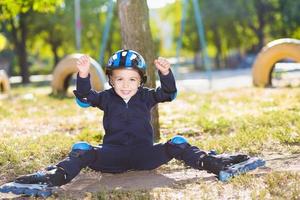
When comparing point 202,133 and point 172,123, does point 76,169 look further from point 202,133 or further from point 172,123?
point 172,123

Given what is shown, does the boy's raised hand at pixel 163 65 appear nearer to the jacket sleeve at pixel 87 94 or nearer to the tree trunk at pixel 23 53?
the jacket sleeve at pixel 87 94

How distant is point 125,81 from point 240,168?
49.6 inches

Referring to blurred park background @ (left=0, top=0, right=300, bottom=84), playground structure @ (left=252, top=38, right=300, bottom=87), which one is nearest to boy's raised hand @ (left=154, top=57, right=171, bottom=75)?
playground structure @ (left=252, top=38, right=300, bottom=87)

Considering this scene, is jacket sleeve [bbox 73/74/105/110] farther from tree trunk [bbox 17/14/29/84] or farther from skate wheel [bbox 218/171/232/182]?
tree trunk [bbox 17/14/29/84]

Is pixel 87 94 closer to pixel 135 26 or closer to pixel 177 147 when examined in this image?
pixel 177 147

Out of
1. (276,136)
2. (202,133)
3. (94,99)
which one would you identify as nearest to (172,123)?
(202,133)

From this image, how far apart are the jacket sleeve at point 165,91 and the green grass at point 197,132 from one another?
0.91 meters

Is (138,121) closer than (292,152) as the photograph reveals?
Yes

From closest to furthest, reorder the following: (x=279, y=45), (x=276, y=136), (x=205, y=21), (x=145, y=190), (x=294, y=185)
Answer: (x=294, y=185) → (x=145, y=190) → (x=276, y=136) → (x=279, y=45) → (x=205, y=21)

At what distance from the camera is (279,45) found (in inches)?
574

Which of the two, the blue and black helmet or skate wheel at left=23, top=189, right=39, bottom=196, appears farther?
the blue and black helmet

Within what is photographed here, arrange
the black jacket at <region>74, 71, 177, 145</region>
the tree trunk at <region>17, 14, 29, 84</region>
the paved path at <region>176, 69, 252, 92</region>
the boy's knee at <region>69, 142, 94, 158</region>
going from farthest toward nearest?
the tree trunk at <region>17, 14, 29, 84</region> → the paved path at <region>176, 69, 252, 92</region> → the black jacket at <region>74, 71, 177, 145</region> → the boy's knee at <region>69, 142, 94, 158</region>

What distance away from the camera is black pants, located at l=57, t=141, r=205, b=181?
15.2 feet

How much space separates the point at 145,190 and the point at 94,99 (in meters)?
1.07
